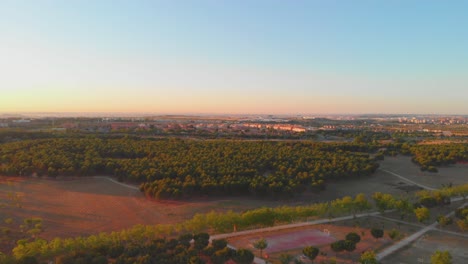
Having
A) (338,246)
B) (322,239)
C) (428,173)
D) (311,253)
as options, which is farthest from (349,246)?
(428,173)

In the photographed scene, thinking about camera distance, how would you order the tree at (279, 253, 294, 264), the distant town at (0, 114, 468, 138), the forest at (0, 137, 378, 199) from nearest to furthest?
the tree at (279, 253, 294, 264) < the forest at (0, 137, 378, 199) < the distant town at (0, 114, 468, 138)

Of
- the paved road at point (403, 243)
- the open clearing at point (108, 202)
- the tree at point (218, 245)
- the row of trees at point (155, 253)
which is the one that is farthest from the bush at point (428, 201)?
the tree at point (218, 245)

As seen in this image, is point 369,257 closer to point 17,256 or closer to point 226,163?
point 17,256

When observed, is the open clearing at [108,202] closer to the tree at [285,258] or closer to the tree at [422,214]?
the tree at [422,214]

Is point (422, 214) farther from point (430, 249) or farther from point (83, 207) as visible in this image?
point (83, 207)

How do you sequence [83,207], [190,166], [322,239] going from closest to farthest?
[322,239]
[83,207]
[190,166]

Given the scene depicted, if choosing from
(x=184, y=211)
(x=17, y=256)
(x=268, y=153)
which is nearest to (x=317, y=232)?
(x=184, y=211)

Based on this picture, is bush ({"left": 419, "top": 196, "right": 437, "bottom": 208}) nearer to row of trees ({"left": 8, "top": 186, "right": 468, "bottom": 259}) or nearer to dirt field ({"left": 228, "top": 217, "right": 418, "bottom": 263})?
row of trees ({"left": 8, "top": 186, "right": 468, "bottom": 259})

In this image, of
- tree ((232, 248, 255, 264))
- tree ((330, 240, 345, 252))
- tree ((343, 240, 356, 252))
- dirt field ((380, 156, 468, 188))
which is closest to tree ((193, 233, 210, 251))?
tree ((232, 248, 255, 264))
